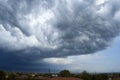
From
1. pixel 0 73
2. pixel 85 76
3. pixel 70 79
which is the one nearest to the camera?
pixel 70 79

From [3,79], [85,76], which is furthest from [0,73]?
[85,76]

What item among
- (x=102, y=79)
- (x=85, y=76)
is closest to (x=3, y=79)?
(x=85, y=76)

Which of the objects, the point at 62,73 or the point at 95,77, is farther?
the point at 62,73

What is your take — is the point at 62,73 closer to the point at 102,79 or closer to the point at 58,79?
the point at 102,79

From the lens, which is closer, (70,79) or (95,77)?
(70,79)

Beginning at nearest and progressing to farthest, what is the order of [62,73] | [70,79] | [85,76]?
[70,79] < [85,76] < [62,73]

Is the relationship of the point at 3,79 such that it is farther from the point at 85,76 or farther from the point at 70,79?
the point at 85,76

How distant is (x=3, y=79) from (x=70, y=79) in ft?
87.3

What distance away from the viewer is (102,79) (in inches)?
5354

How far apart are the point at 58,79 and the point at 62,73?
4075cm

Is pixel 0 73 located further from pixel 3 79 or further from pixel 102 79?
pixel 102 79

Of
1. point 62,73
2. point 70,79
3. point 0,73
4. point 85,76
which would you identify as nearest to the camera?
point 70,79

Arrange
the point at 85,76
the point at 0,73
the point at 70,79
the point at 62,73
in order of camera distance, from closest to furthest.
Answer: the point at 70,79
the point at 0,73
the point at 85,76
the point at 62,73

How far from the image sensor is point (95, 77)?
13512cm
